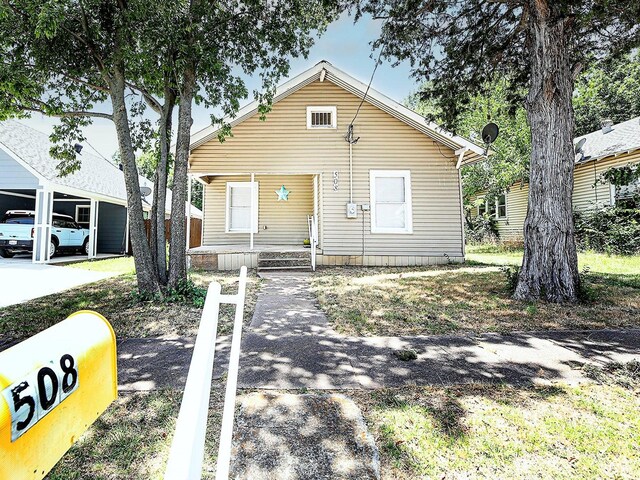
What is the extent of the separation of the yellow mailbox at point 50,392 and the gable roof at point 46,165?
38.5 feet

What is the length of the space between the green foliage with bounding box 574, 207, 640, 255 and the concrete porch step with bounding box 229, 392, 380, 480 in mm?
14599

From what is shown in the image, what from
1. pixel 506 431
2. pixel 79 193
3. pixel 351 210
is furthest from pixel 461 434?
pixel 79 193

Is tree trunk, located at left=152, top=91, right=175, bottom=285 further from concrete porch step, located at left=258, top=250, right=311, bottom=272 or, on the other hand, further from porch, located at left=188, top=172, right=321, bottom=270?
porch, located at left=188, top=172, right=321, bottom=270

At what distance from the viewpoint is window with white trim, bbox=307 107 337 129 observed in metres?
11.1

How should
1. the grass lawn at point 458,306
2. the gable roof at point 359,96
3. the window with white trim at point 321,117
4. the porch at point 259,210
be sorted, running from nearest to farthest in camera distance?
1. the grass lawn at point 458,306
2. the gable roof at point 359,96
3. the window with white trim at point 321,117
4. the porch at point 259,210

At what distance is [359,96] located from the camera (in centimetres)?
1113

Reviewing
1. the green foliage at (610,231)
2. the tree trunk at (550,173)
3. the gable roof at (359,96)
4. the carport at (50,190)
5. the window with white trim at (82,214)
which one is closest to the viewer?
the tree trunk at (550,173)

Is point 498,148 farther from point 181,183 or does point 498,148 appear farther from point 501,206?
point 181,183

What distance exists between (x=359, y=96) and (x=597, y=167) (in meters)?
12.4

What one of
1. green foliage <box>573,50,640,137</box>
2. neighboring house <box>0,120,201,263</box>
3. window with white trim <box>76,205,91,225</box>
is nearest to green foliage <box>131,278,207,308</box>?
neighboring house <box>0,120,201,263</box>

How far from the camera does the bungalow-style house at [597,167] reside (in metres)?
13.8

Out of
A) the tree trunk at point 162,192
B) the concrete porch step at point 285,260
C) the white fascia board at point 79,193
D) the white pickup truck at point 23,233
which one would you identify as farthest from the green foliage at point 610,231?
the white pickup truck at point 23,233

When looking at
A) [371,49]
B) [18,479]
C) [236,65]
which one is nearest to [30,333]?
[18,479]

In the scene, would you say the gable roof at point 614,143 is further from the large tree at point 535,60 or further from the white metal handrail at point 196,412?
the white metal handrail at point 196,412
